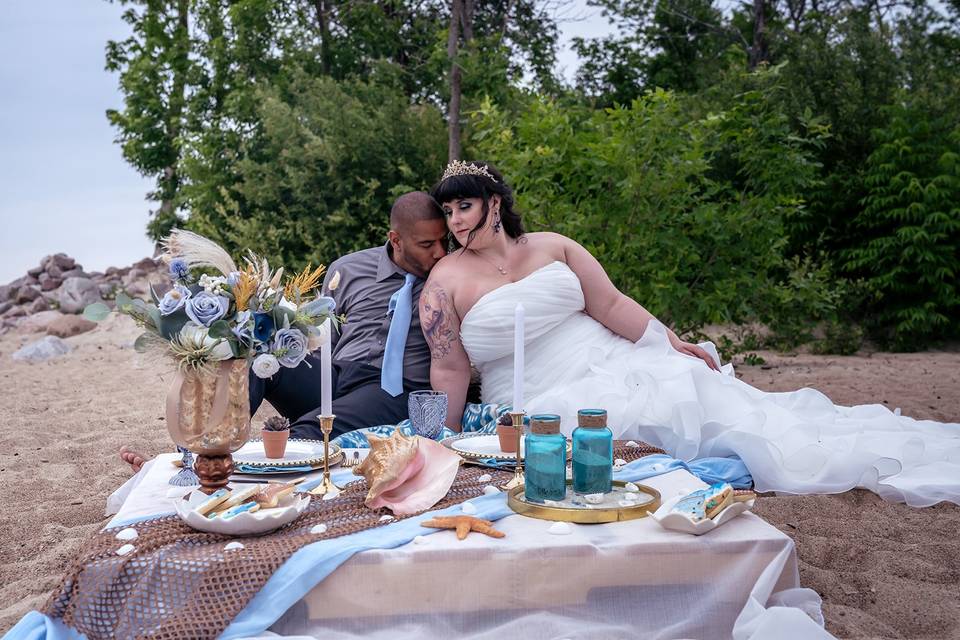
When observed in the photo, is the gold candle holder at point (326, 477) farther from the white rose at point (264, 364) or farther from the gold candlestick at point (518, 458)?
the gold candlestick at point (518, 458)

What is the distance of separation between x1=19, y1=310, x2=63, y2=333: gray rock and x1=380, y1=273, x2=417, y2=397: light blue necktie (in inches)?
395

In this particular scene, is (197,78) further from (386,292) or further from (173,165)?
(386,292)

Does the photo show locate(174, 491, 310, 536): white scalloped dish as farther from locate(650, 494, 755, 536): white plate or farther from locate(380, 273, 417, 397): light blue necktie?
locate(380, 273, 417, 397): light blue necktie

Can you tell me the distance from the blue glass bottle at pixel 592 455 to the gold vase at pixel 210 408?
95cm

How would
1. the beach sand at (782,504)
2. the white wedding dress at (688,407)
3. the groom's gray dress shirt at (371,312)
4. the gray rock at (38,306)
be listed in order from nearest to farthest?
1. the beach sand at (782,504)
2. the white wedding dress at (688,407)
3. the groom's gray dress shirt at (371,312)
4. the gray rock at (38,306)

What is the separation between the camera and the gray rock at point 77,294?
1366 cm

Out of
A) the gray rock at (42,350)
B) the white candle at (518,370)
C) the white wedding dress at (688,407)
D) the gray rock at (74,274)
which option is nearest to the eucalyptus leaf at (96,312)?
the white candle at (518,370)

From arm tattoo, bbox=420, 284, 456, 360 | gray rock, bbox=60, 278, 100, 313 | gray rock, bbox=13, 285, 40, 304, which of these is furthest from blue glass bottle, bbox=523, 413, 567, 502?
gray rock, bbox=13, 285, 40, 304

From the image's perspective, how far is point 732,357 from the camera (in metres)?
9.35

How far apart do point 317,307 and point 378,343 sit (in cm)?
194

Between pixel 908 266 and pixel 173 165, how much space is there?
38.6 ft

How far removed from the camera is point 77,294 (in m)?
13.9

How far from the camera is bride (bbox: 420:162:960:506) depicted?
11.0ft

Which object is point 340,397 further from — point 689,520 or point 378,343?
point 689,520
